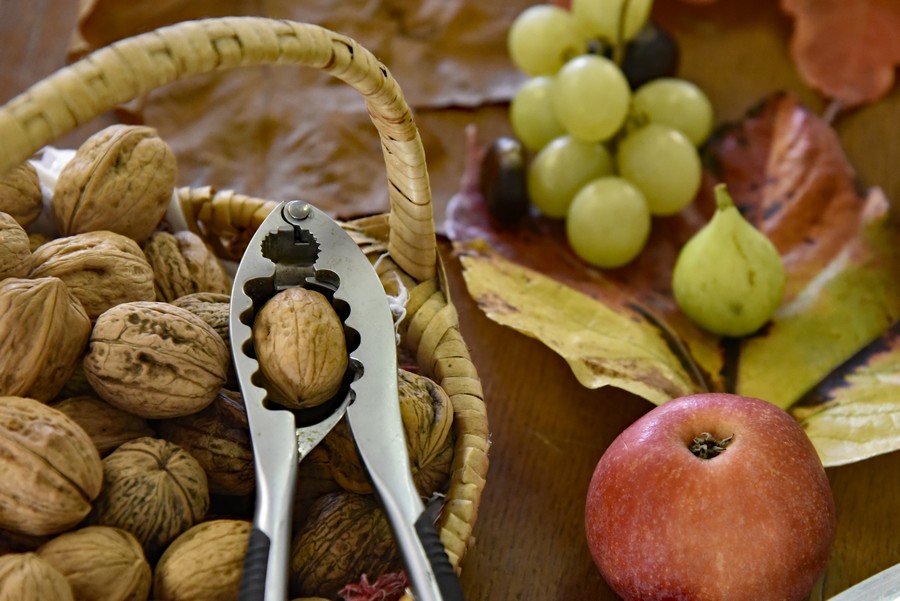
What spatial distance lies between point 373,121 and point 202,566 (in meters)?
0.20

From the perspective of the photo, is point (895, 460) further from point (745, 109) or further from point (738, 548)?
point (745, 109)

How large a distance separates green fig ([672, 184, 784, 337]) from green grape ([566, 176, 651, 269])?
52 millimetres

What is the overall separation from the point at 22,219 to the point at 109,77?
0.17 metres

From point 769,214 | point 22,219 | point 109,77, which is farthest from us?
point 769,214

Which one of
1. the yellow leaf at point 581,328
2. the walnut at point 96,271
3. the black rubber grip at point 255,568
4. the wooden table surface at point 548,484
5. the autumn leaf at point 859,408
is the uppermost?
the walnut at point 96,271

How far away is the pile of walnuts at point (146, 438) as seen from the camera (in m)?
0.32

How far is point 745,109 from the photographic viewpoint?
0.71 metres

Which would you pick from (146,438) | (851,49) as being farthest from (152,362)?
(851,49)

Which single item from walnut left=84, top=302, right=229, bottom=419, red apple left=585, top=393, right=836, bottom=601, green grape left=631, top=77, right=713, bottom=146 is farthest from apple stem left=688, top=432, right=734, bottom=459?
green grape left=631, top=77, right=713, bottom=146

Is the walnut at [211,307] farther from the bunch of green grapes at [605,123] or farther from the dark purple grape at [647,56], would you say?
Result: the dark purple grape at [647,56]

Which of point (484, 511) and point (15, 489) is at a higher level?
point (15, 489)

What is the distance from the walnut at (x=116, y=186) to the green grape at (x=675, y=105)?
1.15ft

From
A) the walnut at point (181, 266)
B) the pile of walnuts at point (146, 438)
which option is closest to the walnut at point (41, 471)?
the pile of walnuts at point (146, 438)

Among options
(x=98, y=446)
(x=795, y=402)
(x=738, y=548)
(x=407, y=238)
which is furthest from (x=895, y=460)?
(x=98, y=446)
